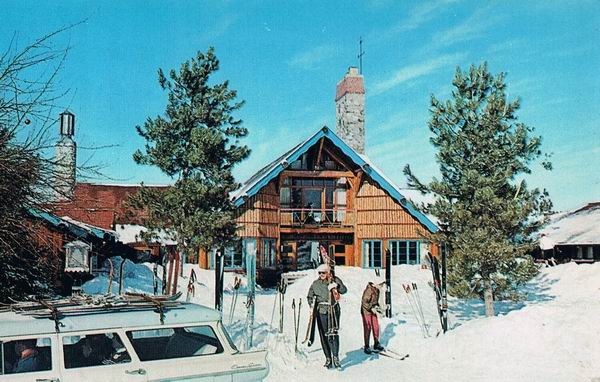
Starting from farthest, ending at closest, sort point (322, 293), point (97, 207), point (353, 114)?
point (353, 114)
point (322, 293)
point (97, 207)

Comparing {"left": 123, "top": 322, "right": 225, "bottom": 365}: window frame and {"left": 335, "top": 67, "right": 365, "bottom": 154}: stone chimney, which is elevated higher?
{"left": 335, "top": 67, "right": 365, "bottom": 154}: stone chimney

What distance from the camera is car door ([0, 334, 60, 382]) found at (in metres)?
5.90

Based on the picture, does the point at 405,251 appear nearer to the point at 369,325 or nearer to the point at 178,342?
the point at 369,325

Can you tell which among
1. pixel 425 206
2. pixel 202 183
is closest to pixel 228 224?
pixel 202 183

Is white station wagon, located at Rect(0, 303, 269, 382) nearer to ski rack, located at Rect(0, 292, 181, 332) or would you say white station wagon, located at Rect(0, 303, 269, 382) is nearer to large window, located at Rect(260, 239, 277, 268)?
ski rack, located at Rect(0, 292, 181, 332)

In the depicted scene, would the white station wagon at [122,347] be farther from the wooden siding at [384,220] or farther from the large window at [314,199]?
the wooden siding at [384,220]

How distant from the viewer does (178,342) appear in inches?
280

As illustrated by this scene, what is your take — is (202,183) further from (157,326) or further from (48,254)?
(157,326)

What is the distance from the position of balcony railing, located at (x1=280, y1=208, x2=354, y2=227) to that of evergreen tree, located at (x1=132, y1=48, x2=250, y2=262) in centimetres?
972

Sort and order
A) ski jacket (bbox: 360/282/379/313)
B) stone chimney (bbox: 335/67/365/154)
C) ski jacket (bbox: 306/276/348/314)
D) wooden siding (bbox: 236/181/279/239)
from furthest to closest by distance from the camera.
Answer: stone chimney (bbox: 335/67/365/154) < wooden siding (bbox: 236/181/279/239) < ski jacket (bbox: 360/282/379/313) < ski jacket (bbox: 306/276/348/314)

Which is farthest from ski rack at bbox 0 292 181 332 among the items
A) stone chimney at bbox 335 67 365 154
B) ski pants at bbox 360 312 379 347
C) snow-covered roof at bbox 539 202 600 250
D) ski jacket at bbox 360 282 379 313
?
snow-covered roof at bbox 539 202 600 250

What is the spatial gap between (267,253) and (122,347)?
22431 millimetres

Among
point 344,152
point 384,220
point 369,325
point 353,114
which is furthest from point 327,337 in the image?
point 353,114

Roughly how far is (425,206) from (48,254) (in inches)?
423
